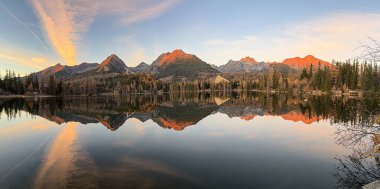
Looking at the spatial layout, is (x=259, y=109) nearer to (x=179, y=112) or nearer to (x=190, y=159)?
(x=179, y=112)

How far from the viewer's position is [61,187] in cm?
1831

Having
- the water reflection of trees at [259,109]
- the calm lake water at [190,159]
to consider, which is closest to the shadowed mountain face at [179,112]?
the water reflection of trees at [259,109]

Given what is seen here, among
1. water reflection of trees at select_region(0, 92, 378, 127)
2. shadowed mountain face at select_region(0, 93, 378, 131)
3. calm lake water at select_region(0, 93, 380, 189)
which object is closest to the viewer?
calm lake water at select_region(0, 93, 380, 189)

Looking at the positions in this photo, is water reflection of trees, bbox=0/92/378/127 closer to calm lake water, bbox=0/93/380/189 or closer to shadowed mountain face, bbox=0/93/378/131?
shadowed mountain face, bbox=0/93/378/131

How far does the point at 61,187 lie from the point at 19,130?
3255 cm

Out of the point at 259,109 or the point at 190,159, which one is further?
the point at 259,109

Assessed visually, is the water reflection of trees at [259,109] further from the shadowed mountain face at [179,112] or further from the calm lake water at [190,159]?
the calm lake water at [190,159]

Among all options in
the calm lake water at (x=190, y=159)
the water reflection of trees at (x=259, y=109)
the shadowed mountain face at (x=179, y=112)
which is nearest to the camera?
the calm lake water at (x=190, y=159)

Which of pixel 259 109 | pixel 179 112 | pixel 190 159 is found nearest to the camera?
pixel 190 159

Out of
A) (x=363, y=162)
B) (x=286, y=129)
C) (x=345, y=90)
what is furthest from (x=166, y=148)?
(x=345, y=90)

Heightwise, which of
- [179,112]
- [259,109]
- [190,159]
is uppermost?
[190,159]

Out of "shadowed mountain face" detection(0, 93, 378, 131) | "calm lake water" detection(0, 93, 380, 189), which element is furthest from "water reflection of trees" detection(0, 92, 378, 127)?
"calm lake water" detection(0, 93, 380, 189)

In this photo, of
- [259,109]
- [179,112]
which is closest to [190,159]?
[179,112]

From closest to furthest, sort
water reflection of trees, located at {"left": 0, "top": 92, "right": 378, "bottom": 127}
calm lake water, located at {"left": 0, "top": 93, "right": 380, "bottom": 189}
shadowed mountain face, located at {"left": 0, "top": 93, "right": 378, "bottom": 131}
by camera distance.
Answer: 1. calm lake water, located at {"left": 0, "top": 93, "right": 380, "bottom": 189}
2. shadowed mountain face, located at {"left": 0, "top": 93, "right": 378, "bottom": 131}
3. water reflection of trees, located at {"left": 0, "top": 92, "right": 378, "bottom": 127}
